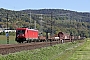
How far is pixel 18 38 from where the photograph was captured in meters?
73.7

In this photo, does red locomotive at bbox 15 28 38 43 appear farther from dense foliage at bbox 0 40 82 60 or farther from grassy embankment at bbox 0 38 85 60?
dense foliage at bbox 0 40 82 60

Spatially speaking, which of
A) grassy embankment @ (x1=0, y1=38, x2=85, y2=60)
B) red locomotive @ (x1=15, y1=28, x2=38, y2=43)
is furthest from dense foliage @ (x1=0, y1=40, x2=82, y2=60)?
red locomotive @ (x1=15, y1=28, x2=38, y2=43)

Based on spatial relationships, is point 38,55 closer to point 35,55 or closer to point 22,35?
point 35,55

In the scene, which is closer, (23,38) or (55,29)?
(23,38)

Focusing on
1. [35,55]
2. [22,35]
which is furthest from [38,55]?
[22,35]

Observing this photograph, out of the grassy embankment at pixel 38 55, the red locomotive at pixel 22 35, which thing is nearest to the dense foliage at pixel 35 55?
the grassy embankment at pixel 38 55

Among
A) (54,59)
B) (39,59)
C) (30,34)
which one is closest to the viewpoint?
(39,59)

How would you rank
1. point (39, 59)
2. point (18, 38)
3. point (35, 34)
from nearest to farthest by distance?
point (39, 59)
point (18, 38)
point (35, 34)

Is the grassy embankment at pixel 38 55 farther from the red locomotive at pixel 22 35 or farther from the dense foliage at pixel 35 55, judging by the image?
the red locomotive at pixel 22 35

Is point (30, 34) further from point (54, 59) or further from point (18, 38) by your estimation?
point (54, 59)

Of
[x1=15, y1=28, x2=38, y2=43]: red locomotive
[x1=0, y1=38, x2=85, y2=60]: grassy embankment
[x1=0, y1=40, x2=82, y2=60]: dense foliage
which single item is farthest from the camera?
[x1=15, y1=28, x2=38, y2=43]: red locomotive

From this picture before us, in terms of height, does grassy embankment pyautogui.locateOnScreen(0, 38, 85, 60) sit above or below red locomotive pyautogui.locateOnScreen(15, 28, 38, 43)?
above

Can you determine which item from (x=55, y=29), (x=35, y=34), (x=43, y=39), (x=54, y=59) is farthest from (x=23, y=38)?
(x=55, y=29)

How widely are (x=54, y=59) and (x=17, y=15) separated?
520 ft
